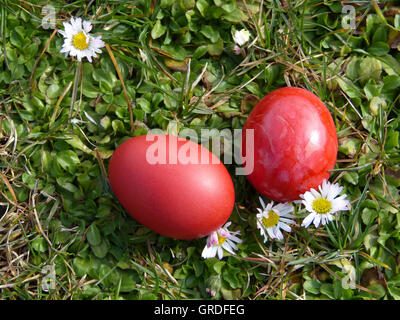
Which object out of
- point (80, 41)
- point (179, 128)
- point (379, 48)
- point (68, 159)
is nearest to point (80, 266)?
point (68, 159)

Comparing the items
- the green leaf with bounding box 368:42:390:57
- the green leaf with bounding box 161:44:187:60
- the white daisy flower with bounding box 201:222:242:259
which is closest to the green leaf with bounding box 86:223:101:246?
the white daisy flower with bounding box 201:222:242:259

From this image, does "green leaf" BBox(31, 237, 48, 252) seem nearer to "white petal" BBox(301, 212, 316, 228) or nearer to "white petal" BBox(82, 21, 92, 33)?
"white petal" BBox(82, 21, 92, 33)

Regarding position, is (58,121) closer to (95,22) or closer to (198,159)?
(95,22)

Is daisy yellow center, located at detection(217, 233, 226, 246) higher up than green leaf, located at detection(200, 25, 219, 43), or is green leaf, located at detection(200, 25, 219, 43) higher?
green leaf, located at detection(200, 25, 219, 43)

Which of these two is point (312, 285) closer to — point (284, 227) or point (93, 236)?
point (284, 227)
